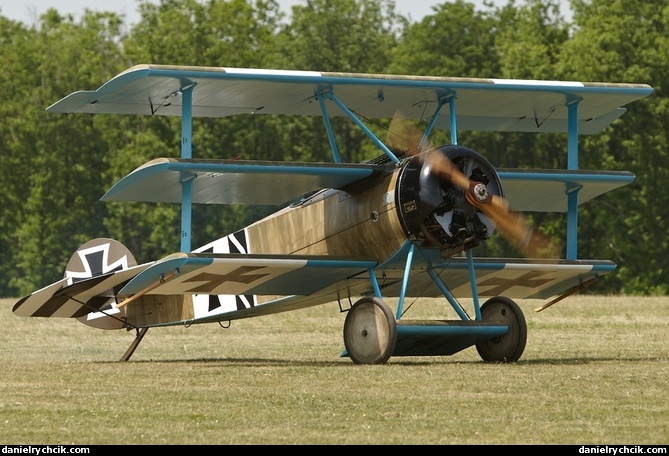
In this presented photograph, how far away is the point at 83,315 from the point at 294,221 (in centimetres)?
332

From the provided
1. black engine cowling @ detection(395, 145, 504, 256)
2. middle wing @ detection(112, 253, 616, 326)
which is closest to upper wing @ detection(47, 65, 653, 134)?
black engine cowling @ detection(395, 145, 504, 256)

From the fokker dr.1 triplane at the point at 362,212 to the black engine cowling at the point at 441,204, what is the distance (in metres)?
0.02

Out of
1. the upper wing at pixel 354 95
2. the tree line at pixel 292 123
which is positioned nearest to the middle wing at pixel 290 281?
the upper wing at pixel 354 95

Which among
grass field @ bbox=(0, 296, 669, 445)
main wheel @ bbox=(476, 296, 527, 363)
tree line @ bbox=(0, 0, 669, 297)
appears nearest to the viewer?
grass field @ bbox=(0, 296, 669, 445)

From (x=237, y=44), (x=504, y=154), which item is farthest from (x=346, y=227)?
(x=237, y=44)

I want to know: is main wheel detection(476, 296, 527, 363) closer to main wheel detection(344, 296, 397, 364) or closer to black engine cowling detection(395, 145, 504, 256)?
black engine cowling detection(395, 145, 504, 256)

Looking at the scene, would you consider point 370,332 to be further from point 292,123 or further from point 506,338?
point 292,123

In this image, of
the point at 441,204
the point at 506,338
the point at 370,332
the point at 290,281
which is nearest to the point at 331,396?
the point at 370,332

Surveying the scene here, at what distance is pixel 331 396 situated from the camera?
36.7 ft

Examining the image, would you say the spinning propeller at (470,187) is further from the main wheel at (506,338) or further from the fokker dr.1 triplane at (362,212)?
the main wheel at (506,338)

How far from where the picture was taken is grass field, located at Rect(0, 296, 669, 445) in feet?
29.6

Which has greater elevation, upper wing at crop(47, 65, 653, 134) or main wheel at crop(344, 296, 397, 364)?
upper wing at crop(47, 65, 653, 134)

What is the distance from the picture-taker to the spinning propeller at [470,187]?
14117mm

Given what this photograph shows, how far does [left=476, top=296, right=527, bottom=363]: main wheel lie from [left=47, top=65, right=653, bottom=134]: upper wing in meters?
2.61
